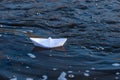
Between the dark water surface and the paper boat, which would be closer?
the dark water surface

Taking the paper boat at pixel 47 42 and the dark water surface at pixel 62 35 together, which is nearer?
the dark water surface at pixel 62 35

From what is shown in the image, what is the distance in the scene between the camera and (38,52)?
521 cm

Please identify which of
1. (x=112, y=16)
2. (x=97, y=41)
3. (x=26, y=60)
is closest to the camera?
(x=26, y=60)

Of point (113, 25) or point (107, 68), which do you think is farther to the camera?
point (113, 25)

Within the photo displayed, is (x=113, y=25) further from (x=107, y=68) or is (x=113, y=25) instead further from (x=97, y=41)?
(x=107, y=68)

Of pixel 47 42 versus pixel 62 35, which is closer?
pixel 47 42

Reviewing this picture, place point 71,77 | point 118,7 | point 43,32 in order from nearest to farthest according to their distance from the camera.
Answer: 1. point 71,77
2. point 43,32
3. point 118,7

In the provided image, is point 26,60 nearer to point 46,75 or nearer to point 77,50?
point 46,75

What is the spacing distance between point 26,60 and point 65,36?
1.31 m

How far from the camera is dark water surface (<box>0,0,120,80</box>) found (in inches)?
184

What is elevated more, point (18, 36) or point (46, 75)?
point (18, 36)

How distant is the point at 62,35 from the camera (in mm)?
6102

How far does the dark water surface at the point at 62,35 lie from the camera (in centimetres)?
468

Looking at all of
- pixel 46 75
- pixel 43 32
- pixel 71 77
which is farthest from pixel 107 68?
pixel 43 32
